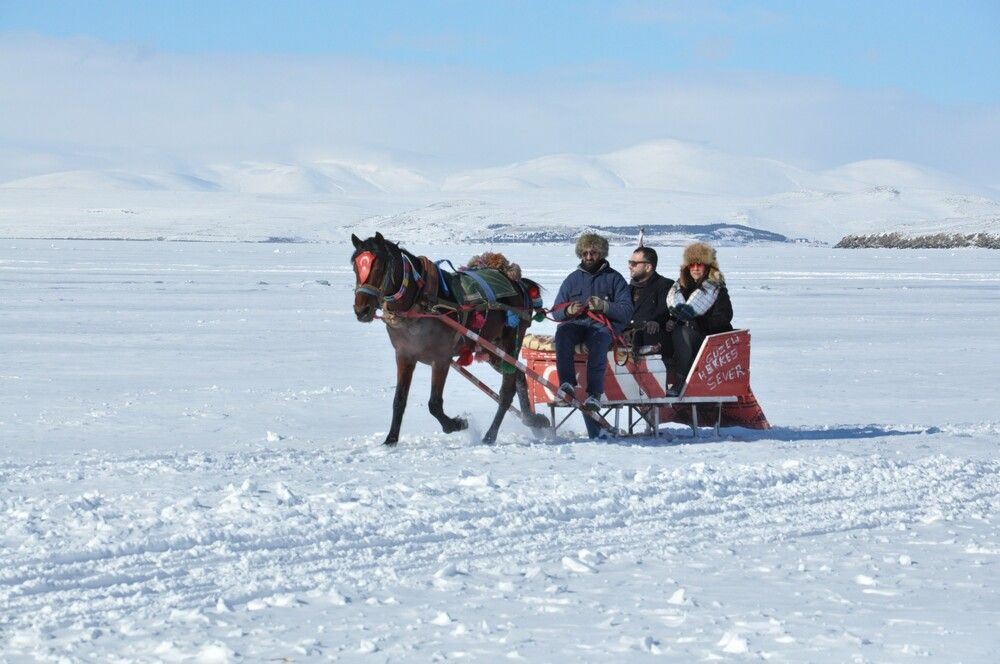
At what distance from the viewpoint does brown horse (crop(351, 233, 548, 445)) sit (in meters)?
7.63

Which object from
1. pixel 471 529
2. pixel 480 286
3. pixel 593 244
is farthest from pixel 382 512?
pixel 593 244

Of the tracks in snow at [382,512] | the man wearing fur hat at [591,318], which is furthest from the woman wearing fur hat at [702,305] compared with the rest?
the tracks in snow at [382,512]

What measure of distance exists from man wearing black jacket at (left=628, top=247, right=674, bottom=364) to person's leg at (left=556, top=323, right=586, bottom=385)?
0.47m

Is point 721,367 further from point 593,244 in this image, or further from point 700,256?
point 593,244

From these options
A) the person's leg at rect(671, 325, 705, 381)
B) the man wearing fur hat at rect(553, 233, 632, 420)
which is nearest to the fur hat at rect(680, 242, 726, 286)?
the person's leg at rect(671, 325, 705, 381)

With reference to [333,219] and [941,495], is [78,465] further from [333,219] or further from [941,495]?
[333,219]

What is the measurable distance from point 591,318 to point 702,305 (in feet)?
2.29

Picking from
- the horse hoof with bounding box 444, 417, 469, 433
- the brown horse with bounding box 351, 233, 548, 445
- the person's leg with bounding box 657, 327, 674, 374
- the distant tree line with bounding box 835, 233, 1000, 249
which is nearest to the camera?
the brown horse with bounding box 351, 233, 548, 445

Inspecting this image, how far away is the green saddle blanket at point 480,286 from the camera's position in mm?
8344

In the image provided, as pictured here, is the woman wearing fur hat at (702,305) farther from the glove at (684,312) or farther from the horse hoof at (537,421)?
the horse hoof at (537,421)

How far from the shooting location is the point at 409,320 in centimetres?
795

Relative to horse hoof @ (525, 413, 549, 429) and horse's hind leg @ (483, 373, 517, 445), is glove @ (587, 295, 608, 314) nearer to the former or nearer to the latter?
horse's hind leg @ (483, 373, 517, 445)

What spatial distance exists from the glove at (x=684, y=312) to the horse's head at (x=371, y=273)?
185 cm

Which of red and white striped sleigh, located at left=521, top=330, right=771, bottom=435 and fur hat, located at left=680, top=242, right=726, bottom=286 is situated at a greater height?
fur hat, located at left=680, top=242, right=726, bottom=286
